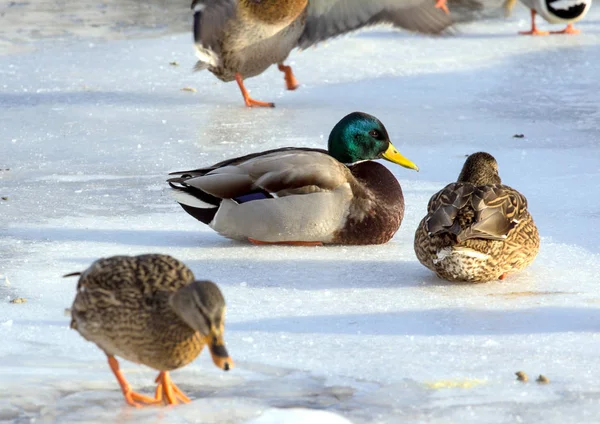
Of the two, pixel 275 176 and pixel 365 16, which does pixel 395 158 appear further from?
pixel 365 16

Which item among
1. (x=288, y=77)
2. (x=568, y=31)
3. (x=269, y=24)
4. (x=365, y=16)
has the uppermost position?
(x=365, y=16)

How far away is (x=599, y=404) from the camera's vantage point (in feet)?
11.2

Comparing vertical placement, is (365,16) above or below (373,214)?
below

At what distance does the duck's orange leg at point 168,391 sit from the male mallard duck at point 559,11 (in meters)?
8.51

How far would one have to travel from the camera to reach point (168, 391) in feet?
11.2

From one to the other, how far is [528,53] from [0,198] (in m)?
5.77

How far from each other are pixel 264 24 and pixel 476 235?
4540mm

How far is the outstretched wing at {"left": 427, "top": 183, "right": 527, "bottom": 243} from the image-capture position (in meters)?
4.59

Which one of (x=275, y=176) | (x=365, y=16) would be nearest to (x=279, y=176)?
(x=275, y=176)

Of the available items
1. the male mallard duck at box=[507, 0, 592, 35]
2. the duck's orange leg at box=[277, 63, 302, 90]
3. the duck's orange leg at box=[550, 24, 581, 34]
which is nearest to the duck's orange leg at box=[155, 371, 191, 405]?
the duck's orange leg at box=[277, 63, 302, 90]

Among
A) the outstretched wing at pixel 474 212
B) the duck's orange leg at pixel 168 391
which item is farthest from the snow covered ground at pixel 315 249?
the outstretched wing at pixel 474 212

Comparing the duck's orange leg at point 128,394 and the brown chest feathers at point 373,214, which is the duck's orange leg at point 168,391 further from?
the brown chest feathers at point 373,214

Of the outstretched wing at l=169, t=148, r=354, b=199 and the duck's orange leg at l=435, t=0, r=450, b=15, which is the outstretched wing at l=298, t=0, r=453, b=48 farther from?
the outstretched wing at l=169, t=148, r=354, b=199

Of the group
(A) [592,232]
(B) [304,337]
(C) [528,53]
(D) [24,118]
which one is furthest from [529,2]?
(B) [304,337]
